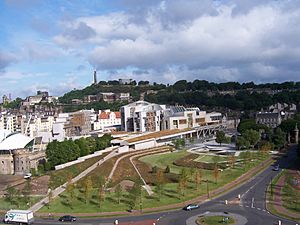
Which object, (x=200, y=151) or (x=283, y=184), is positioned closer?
(x=283, y=184)

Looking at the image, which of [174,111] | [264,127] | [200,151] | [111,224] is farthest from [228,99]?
[111,224]

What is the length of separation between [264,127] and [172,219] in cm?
6214

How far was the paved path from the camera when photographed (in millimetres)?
44234

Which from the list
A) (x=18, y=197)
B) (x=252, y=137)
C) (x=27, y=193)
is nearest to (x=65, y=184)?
(x=27, y=193)

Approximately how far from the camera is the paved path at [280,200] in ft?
145

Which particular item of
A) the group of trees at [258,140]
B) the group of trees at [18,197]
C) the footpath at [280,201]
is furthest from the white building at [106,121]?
the footpath at [280,201]

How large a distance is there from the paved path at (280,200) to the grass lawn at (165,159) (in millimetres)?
17848

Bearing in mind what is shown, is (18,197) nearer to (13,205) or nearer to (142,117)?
(13,205)

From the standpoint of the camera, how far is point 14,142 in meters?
83.2

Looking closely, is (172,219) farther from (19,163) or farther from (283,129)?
(283,129)

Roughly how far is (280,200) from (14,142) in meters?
55.0

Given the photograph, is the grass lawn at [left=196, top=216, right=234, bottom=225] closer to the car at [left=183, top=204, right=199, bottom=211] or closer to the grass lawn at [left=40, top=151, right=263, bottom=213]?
the car at [left=183, top=204, right=199, bottom=211]

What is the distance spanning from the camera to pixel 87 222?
147 ft

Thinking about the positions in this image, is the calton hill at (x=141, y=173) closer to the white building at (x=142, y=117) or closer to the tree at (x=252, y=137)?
the tree at (x=252, y=137)
